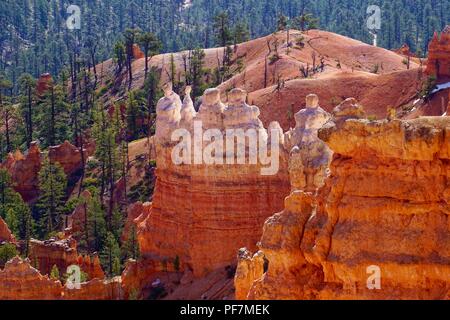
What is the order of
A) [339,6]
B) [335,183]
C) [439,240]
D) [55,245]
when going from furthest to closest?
1. [339,6]
2. [55,245]
3. [335,183]
4. [439,240]

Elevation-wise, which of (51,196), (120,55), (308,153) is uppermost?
(120,55)

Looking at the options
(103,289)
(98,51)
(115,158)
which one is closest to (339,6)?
(98,51)

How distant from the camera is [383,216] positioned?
22.8m

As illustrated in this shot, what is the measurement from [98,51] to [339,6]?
1575 inches

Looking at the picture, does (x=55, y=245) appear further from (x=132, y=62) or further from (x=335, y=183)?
(x=132, y=62)

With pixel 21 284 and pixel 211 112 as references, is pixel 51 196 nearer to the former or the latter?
pixel 21 284

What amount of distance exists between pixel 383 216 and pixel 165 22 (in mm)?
152961

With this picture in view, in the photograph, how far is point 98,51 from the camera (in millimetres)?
148000

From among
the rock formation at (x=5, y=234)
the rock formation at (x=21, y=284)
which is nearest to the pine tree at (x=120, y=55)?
the rock formation at (x=5, y=234)

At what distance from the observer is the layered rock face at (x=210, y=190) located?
4588 cm

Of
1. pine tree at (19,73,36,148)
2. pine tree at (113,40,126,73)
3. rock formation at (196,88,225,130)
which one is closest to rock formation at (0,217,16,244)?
rock formation at (196,88,225,130)

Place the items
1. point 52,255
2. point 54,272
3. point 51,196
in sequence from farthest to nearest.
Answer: point 51,196, point 52,255, point 54,272

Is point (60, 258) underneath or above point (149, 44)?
underneath

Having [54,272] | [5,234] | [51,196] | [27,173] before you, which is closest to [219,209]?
[54,272]
